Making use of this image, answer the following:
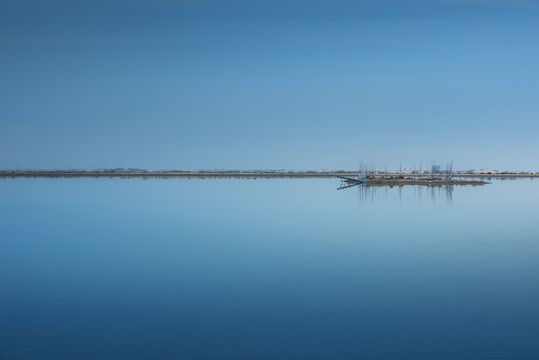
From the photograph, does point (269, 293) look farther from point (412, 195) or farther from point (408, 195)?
point (412, 195)

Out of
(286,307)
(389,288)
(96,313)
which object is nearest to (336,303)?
(286,307)

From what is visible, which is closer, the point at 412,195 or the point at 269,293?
the point at 269,293

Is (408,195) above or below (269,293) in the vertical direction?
above

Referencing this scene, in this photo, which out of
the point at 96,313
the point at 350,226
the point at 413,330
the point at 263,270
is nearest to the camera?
the point at 413,330

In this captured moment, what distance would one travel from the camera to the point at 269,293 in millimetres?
11914

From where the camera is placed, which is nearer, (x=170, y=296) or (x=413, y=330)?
(x=413, y=330)

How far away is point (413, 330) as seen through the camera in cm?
914

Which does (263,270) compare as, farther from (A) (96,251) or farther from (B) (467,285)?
(A) (96,251)

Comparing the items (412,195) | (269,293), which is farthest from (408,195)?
(269,293)

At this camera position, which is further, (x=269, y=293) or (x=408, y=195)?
(x=408, y=195)

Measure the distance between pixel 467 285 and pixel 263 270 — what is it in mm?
5806

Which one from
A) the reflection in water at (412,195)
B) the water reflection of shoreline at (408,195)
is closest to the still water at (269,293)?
the water reflection of shoreline at (408,195)

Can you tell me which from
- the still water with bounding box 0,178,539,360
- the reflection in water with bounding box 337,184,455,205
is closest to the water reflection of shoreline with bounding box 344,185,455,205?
the reflection in water with bounding box 337,184,455,205

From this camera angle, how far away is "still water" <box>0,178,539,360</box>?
8.52 m
